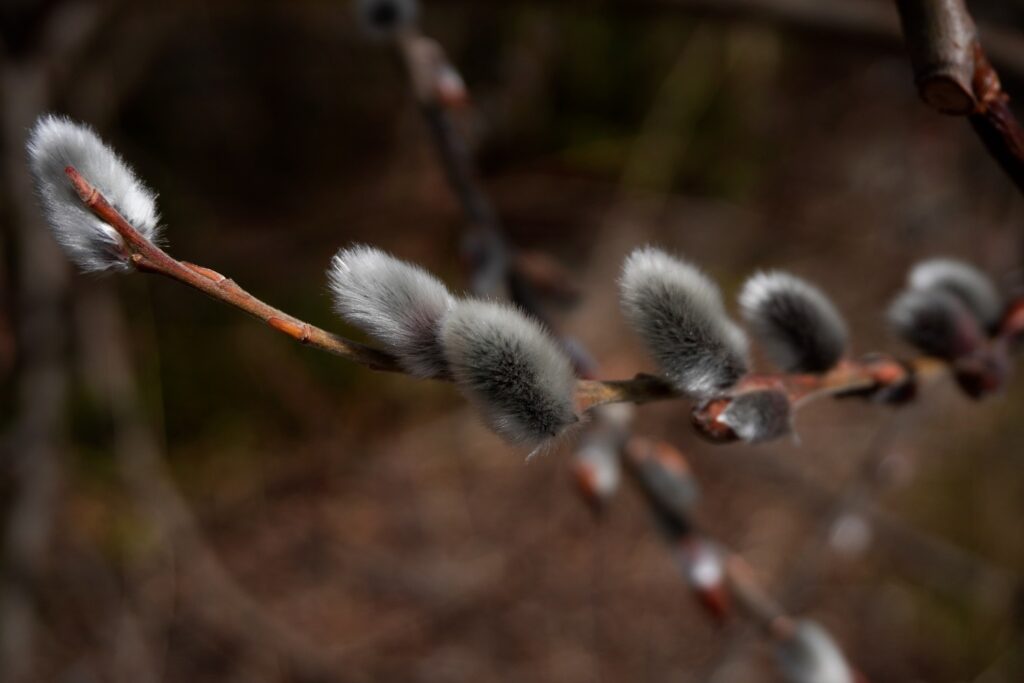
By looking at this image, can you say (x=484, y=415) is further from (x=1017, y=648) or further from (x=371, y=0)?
(x=1017, y=648)

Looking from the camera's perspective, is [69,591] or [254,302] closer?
[254,302]

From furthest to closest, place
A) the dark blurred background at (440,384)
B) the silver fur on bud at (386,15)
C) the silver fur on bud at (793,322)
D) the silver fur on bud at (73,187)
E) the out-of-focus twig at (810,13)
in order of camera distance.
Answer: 1. the dark blurred background at (440,384)
2. the out-of-focus twig at (810,13)
3. the silver fur on bud at (386,15)
4. the silver fur on bud at (793,322)
5. the silver fur on bud at (73,187)

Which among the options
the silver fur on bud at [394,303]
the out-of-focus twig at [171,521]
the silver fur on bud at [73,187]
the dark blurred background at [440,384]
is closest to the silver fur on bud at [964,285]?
the silver fur on bud at [394,303]

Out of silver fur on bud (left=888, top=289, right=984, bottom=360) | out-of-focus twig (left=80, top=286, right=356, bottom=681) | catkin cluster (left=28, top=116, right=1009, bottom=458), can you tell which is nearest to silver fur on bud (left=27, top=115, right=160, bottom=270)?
catkin cluster (left=28, top=116, right=1009, bottom=458)

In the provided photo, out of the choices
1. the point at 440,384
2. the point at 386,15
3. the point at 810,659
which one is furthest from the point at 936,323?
the point at 440,384

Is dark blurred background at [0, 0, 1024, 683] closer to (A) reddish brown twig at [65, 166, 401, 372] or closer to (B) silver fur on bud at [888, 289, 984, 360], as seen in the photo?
(B) silver fur on bud at [888, 289, 984, 360]

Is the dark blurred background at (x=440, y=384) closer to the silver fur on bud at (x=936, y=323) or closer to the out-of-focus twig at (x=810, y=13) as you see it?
the out-of-focus twig at (x=810, y=13)

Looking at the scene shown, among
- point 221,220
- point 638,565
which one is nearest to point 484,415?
point 638,565
